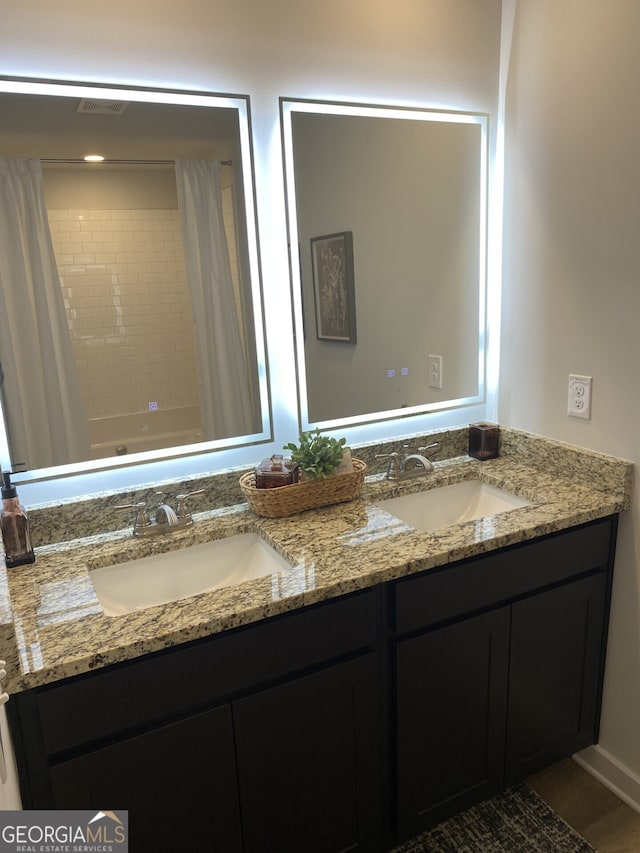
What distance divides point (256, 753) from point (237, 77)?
5.42 feet

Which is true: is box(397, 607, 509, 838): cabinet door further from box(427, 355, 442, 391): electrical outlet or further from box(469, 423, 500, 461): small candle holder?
box(427, 355, 442, 391): electrical outlet

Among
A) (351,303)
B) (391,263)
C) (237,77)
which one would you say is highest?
(237,77)

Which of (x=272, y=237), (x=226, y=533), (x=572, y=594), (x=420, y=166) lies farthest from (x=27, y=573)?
(x=420, y=166)

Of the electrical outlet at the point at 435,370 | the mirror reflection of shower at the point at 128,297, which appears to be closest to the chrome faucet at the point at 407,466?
the electrical outlet at the point at 435,370

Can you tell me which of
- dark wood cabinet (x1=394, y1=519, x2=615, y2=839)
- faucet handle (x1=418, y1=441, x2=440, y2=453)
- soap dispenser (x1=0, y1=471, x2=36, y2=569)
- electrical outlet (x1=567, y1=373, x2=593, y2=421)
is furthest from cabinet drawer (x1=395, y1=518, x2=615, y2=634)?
soap dispenser (x1=0, y1=471, x2=36, y2=569)

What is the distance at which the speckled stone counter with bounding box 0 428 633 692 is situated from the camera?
45.9 inches

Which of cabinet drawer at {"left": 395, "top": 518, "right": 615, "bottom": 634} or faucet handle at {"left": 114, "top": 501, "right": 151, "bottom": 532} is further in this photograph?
faucet handle at {"left": 114, "top": 501, "right": 151, "bottom": 532}

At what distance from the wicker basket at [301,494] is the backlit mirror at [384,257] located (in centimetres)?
24

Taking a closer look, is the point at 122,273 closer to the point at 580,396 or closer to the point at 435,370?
the point at 435,370

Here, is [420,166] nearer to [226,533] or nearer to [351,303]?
[351,303]

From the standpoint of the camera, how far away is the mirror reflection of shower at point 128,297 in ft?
4.90

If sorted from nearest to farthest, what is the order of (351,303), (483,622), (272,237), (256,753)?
(256,753)
(483,622)
(272,237)
(351,303)

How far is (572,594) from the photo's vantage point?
175 cm

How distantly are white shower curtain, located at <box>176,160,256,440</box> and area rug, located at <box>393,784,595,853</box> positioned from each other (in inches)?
49.9
